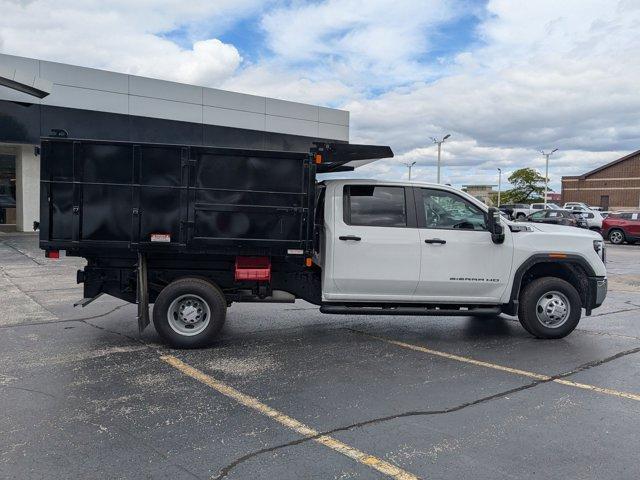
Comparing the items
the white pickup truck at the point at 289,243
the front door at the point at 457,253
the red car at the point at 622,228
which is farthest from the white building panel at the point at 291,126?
the front door at the point at 457,253

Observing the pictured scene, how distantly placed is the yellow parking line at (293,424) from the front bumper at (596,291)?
4644 mm

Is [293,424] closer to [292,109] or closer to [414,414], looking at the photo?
[414,414]

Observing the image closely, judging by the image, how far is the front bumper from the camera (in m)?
7.05

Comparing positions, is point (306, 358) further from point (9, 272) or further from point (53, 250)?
point (9, 272)

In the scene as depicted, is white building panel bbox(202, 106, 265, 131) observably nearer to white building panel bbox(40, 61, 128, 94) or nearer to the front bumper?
white building panel bbox(40, 61, 128, 94)

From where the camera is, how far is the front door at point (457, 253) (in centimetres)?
674

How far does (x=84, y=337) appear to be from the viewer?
6.85m

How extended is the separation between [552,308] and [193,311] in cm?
445

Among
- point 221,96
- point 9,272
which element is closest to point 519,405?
point 9,272

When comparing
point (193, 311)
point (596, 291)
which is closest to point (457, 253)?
point (596, 291)

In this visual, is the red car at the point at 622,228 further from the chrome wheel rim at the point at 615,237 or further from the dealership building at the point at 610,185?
the dealership building at the point at 610,185

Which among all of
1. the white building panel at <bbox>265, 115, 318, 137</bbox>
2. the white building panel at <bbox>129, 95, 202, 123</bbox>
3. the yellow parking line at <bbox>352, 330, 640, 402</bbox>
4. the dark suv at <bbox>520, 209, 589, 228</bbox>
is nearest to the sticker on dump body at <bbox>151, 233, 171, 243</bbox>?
the yellow parking line at <bbox>352, 330, 640, 402</bbox>

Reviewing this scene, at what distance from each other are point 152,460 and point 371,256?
12.1 ft

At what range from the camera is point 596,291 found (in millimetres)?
7059
